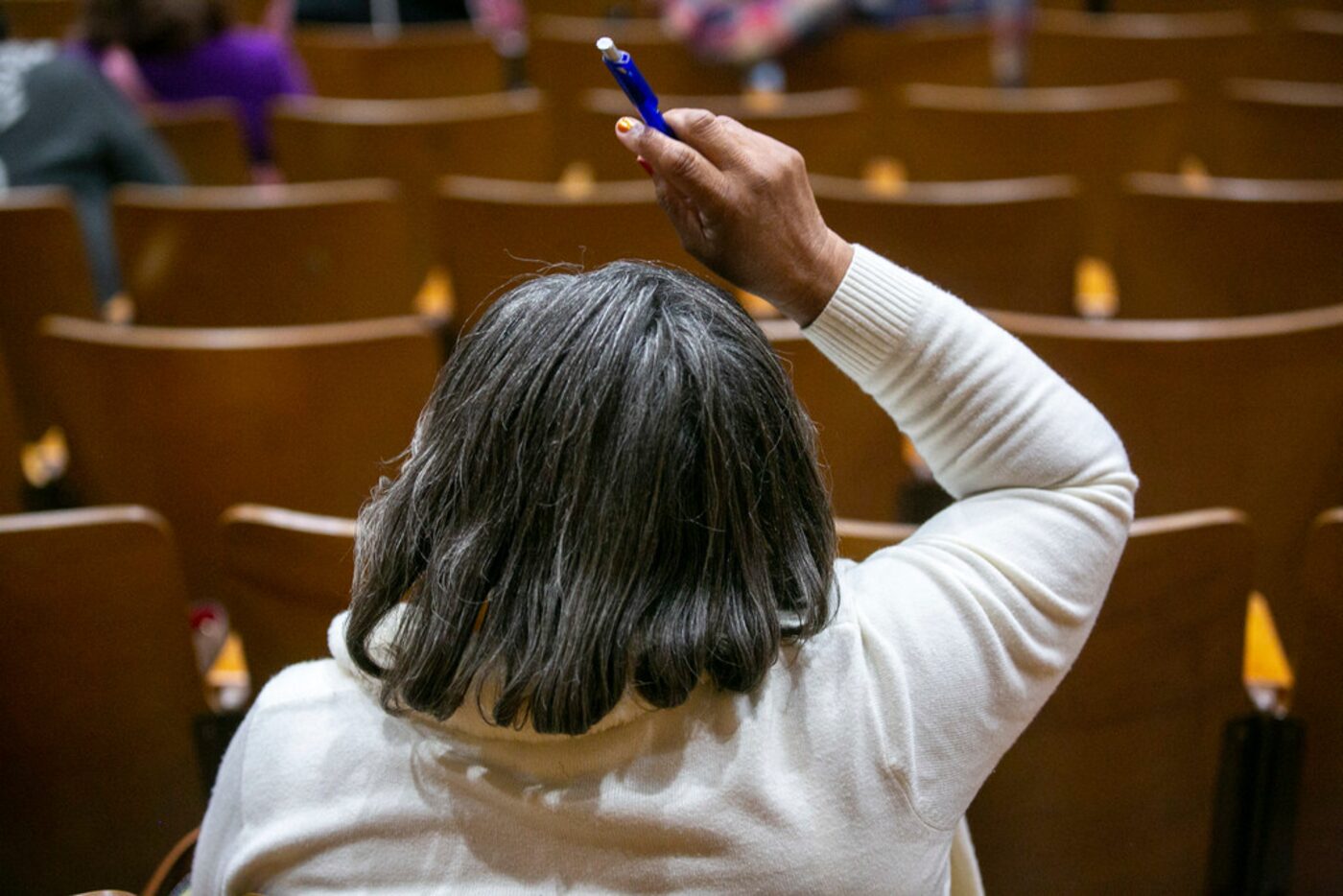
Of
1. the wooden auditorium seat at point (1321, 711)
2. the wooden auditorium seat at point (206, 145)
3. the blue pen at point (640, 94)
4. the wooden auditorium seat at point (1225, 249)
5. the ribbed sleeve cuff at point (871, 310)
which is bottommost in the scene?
the wooden auditorium seat at point (1321, 711)

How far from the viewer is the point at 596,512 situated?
705 millimetres

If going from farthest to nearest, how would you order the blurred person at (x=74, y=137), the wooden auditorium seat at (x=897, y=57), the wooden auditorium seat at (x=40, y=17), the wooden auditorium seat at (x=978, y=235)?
1. the wooden auditorium seat at (x=40, y=17)
2. the wooden auditorium seat at (x=897, y=57)
3. the blurred person at (x=74, y=137)
4. the wooden auditorium seat at (x=978, y=235)

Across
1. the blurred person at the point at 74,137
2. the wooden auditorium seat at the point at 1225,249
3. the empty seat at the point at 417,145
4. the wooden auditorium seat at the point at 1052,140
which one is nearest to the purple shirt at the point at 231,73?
the empty seat at the point at 417,145

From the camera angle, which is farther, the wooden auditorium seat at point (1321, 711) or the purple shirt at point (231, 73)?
the purple shirt at point (231, 73)

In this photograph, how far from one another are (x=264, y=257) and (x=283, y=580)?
107cm

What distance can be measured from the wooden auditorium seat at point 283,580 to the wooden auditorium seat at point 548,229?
81 centimetres

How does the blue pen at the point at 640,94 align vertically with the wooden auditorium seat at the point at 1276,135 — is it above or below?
above

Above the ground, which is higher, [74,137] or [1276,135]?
[74,137]

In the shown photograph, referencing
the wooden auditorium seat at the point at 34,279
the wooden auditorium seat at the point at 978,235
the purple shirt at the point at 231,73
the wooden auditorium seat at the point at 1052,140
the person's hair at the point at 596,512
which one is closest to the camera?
the person's hair at the point at 596,512

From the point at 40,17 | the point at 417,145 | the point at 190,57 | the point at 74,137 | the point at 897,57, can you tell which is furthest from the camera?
the point at 40,17

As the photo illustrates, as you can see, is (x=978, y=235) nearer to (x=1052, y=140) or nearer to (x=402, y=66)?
(x=1052, y=140)

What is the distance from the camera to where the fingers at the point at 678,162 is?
2.51 feet

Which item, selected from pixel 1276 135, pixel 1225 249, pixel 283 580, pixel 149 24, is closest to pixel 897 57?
pixel 1276 135

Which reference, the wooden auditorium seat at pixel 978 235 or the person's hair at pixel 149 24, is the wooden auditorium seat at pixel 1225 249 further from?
the person's hair at pixel 149 24
